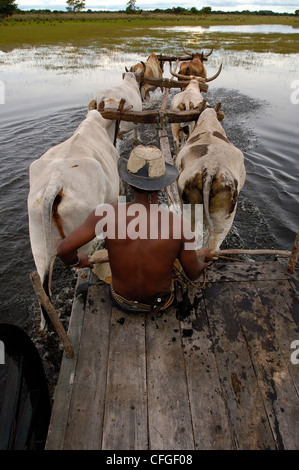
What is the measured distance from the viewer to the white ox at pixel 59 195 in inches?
108

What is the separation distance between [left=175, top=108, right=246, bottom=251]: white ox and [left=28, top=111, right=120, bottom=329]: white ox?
3.45 ft

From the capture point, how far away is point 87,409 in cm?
186

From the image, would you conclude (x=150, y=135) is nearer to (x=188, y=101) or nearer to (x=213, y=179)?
(x=188, y=101)

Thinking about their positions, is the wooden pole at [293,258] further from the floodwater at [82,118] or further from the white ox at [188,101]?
the white ox at [188,101]

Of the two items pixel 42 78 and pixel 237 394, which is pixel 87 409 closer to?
pixel 237 394

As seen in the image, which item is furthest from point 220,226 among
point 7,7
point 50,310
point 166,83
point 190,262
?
point 7,7

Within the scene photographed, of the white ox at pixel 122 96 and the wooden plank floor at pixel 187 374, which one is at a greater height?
the white ox at pixel 122 96

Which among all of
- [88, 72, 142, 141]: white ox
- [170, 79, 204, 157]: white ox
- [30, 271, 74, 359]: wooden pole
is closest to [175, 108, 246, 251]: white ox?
[88, 72, 142, 141]: white ox

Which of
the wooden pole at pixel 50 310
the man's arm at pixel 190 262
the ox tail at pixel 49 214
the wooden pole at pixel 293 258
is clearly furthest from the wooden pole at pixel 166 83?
the wooden pole at pixel 50 310

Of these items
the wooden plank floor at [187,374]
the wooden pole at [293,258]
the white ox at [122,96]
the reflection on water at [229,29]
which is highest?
the reflection on water at [229,29]

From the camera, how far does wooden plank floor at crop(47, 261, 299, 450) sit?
175cm

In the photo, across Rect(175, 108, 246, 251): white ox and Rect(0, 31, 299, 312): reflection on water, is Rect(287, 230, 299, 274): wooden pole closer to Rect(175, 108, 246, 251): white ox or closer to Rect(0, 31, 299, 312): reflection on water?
Rect(175, 108, 246, 251): white ox

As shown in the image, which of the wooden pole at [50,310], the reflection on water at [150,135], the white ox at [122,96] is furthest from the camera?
the reflection on water at [150,135]
